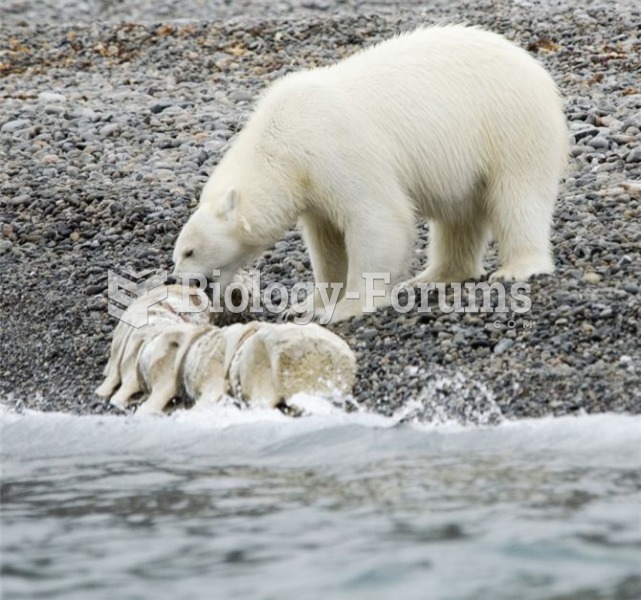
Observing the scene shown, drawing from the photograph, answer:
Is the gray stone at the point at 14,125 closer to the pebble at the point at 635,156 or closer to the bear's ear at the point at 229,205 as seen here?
the bear's ear at the point at 229,205

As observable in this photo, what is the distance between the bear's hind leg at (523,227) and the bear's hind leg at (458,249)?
0.35 meters

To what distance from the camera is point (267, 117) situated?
8438 millimetres

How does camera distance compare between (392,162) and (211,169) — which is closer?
(392,162)

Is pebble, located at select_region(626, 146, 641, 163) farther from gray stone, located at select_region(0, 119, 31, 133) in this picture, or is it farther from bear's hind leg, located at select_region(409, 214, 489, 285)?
gray stone, located at select_region(0, 119, 31, 133)

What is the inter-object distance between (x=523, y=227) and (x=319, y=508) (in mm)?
3436

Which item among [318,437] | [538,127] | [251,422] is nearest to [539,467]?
[318,437]

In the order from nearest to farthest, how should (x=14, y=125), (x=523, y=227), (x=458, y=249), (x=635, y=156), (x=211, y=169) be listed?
1. (x=523, y=227)
2. (x=458, y=249)
3. (x=635, y=156)
4. (x=211, y=169)
5. (x=14, y=125)

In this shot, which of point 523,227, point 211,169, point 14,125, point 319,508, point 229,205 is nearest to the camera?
point 319,508

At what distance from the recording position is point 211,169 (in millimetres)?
11750

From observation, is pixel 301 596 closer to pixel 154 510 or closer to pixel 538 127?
pixel 154 510

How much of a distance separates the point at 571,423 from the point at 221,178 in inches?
114

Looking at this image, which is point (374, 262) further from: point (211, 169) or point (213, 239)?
point (211, 169)

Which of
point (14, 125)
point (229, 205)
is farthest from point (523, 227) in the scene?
point (14, 125)

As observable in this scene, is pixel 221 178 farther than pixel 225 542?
Yes
